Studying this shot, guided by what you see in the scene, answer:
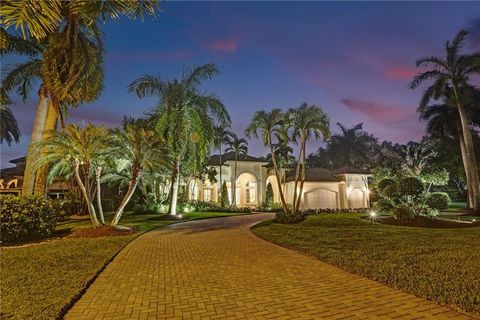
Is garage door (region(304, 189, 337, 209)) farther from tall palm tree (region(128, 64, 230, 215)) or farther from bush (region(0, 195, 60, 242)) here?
bush (region(0, 195, 60, 242))

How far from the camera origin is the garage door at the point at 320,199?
33469 mm

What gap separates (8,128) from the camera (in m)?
38.5

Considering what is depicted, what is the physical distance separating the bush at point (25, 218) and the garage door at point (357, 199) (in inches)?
1192

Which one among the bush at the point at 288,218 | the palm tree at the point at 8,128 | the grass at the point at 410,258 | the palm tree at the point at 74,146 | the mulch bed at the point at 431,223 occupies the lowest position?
the grass at the point at 410,258

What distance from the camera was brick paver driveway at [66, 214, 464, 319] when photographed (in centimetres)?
410

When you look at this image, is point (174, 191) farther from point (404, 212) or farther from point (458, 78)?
point (458, 78)

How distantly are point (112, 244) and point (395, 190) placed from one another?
1474 cm

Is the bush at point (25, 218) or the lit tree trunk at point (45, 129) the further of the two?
the lit tree trunk at point (45, 129)

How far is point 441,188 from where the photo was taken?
43.2 meters

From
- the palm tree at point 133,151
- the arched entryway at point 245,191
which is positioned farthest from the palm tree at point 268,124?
the arched entryway at point 245,191

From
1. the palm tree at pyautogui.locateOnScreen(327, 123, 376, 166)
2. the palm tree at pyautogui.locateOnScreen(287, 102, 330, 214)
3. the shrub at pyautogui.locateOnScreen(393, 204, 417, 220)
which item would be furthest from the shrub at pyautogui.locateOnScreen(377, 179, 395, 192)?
the palm tree at pyautogui.locateOnScreen(327, 123, 376, 166)

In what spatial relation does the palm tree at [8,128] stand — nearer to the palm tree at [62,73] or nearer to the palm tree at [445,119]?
the palm tree at [62,73]

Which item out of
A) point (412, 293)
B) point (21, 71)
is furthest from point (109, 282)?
point (21, 71)

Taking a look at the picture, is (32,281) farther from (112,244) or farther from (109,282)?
(112,244)
